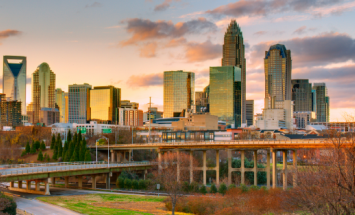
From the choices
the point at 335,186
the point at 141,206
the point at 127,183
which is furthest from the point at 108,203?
the point at 335,186

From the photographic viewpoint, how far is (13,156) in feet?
468

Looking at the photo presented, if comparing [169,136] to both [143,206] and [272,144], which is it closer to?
[272,144]

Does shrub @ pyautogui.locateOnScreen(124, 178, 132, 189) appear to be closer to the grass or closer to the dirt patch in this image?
the grass

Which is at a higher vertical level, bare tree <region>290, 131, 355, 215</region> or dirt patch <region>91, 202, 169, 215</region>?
bare tree <region>290, 131, 355, 215</region>

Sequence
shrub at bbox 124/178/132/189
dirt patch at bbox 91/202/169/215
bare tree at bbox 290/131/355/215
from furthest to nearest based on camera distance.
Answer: shrub at bbox 124/178/132/189 → dirt patch at bbox 91/202/169/215 → bare tree at bbox 290/131/355/215

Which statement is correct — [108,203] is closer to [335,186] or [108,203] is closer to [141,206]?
[141,206]

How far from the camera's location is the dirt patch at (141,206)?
2687 inches

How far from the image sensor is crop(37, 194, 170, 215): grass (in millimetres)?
64850

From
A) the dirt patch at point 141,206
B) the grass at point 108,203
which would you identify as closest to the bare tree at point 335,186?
the grass at point 108,203

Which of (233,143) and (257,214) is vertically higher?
(233,143)

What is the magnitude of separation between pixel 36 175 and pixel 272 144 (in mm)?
57667

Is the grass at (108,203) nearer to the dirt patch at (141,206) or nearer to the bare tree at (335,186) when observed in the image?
the dirt patch at (141,206)

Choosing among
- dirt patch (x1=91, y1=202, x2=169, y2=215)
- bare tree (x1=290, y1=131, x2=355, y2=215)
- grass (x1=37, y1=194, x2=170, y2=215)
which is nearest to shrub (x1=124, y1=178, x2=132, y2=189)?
grass (x1=37, y1=194, x2=170, y2=215)

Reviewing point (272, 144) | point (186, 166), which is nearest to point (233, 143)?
point (272, 144)
